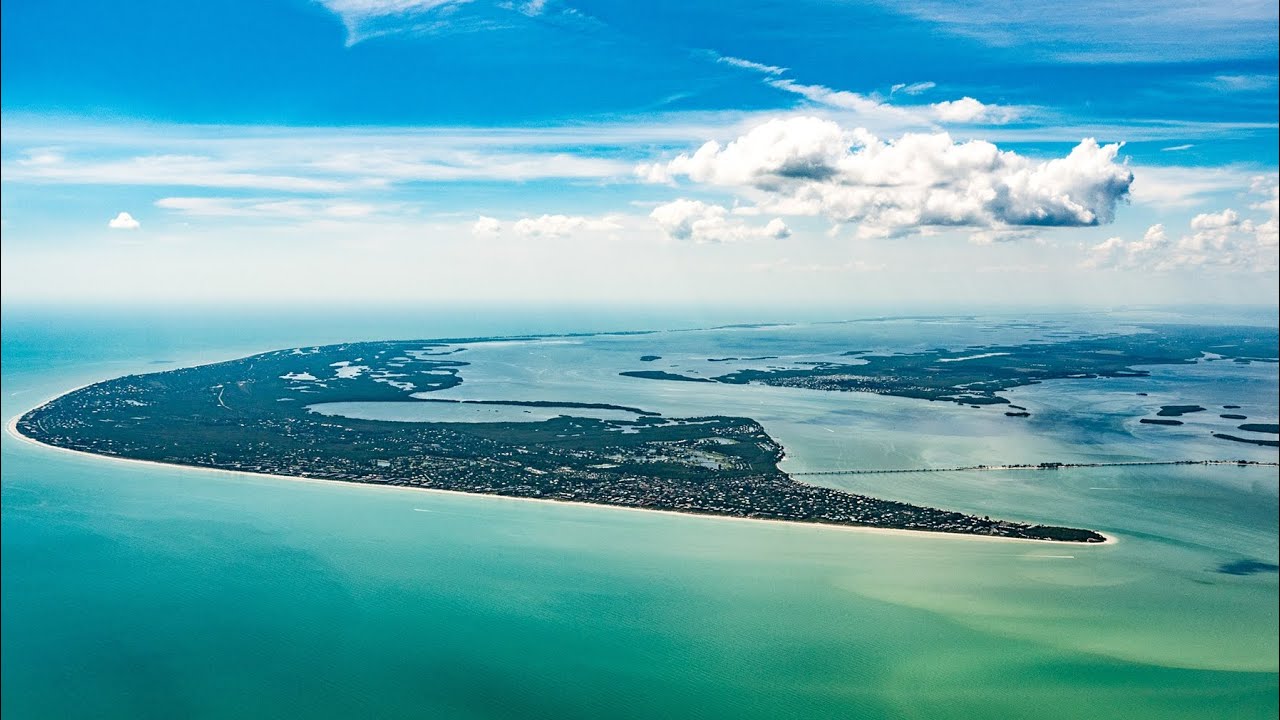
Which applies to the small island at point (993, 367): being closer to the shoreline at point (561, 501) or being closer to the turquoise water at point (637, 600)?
the turquoise water at point (637, 600)

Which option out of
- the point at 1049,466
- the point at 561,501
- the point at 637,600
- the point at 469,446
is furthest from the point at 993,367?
the point at 637,600

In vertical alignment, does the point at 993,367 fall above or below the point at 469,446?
above

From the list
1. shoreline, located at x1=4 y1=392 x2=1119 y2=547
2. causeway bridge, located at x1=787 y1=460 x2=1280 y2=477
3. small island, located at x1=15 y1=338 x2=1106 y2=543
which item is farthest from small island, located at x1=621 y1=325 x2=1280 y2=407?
shoreline, located at x1=4 y1=392 x2=1119 y2=547

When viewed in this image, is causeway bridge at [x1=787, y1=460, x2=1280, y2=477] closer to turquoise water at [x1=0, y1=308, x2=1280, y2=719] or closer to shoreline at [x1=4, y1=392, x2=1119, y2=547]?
turquoise water at [x1=0, y1=308, x2=1280, y2=719]

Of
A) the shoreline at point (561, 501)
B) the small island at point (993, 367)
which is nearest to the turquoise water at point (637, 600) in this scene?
the shoreline at point (561, 501)

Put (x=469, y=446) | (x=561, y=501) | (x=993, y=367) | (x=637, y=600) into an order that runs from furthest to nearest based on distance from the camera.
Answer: (x=993, y=367), (x=469, y=446), (x=561, y=501), (x=637, y=600)

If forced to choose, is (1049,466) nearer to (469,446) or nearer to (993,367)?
(469,446)
